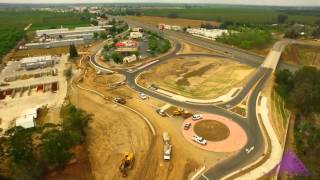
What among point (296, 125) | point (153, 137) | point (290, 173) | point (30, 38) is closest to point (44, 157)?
point (153, 137)

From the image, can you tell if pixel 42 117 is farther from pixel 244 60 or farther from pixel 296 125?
pixel 244 60

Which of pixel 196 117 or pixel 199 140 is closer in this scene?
pixel 199 140

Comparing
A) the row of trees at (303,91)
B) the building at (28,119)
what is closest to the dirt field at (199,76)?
the row of trees at (303,91)

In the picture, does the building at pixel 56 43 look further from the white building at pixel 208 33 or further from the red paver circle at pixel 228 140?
the red paver circle at pixel 228 140

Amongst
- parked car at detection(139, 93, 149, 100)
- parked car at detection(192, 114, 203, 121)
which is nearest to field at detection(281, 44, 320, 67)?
parked car at detection(192, 114, 203, 121)

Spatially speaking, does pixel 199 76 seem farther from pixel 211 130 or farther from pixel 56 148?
pixel 56 148

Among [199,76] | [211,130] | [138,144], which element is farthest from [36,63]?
[211,130]
